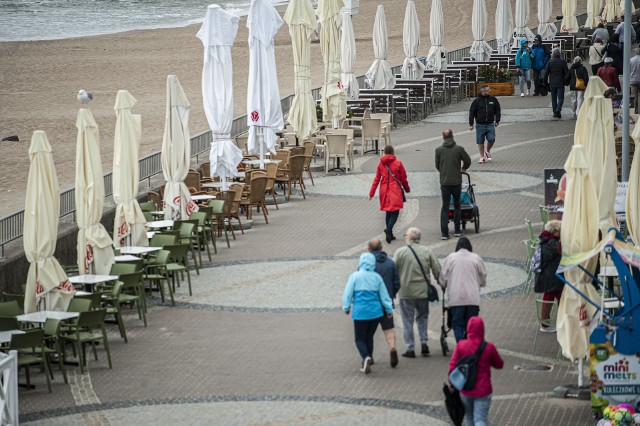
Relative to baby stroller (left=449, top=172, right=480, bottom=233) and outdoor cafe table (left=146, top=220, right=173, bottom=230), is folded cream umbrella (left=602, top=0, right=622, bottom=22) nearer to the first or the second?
baby stroller (left=449, top=172, right=480, bottom=233)

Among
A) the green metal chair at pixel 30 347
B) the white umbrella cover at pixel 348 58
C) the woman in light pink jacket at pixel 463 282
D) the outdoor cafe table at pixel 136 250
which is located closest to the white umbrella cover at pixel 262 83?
the white umbrella cover at pixel 348 58

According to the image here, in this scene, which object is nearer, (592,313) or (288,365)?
(592,313)

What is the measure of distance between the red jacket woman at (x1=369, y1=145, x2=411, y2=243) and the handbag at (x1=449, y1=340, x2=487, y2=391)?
384 inches

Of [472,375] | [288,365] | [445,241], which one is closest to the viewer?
[472,375]

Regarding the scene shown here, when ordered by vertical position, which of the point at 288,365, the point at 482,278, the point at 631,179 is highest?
the point at 631,179

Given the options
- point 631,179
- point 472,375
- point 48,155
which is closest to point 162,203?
point 48,155

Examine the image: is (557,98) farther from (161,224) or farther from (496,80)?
(161,224)

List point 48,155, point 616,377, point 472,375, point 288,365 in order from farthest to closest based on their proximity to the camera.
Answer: point 48,155
point 288,365
point 616,377
point 472,375

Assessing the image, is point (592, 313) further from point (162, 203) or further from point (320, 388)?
point (162, 203)

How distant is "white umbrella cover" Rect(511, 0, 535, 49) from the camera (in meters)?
46.7

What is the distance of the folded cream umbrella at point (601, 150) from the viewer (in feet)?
51.3

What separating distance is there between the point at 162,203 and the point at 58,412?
9323 mm

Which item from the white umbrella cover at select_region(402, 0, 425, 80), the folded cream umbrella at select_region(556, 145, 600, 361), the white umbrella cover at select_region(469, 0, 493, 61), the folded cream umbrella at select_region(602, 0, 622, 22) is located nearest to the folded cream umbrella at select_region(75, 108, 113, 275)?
the folded cream umbrella at select_region(556, 145, 600, 361)

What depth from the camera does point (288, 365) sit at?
1579cm
